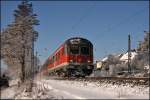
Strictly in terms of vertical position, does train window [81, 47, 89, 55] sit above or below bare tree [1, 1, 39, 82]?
below

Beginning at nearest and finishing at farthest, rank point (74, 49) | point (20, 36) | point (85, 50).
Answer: point (74, 49) < point (85, 50) < point (20, 36)

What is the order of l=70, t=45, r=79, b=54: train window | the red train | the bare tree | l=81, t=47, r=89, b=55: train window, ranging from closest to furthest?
the red train, l=70, t=45, r=79, b=54: train window, l=81, t=47, r=89, b=55: train window, the bare tree

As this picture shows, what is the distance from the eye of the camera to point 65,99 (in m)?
18.1

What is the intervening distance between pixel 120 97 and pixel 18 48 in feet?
188

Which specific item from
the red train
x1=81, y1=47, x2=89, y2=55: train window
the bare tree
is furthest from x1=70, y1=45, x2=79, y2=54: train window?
the bare tree

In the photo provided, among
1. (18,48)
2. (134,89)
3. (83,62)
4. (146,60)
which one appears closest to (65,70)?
(83,62)

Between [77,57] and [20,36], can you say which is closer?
[77,57]

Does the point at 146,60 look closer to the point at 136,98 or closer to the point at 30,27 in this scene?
the point at 30,27

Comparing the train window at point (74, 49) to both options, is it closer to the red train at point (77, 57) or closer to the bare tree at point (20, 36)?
the red train at point (77, 57)

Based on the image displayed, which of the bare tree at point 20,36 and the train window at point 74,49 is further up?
the bare tree at point 20,36

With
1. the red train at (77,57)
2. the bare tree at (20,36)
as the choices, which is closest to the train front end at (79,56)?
the red train at (77,57)

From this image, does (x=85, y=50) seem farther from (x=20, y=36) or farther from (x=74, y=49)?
(x=20, y=36)

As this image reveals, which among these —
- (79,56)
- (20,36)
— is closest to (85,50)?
Result: (79,56)

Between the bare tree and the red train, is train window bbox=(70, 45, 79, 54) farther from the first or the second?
the bare tree
